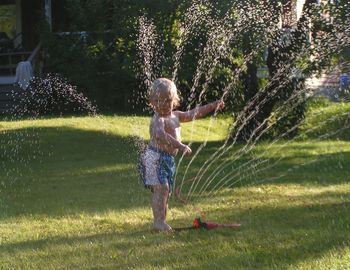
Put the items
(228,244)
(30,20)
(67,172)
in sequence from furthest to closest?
(30,20), (67,172), (228,244)

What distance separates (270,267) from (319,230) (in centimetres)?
109

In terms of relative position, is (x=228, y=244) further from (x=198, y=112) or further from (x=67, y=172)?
(x=67, y=172)

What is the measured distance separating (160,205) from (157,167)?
28cm

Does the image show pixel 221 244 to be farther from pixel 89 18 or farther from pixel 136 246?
pixel 89 18

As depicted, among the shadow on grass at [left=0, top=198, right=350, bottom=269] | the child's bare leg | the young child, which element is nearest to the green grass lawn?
the shadow on grass at [left=0, top=198, right=350, bottom=269]

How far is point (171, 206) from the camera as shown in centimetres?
622

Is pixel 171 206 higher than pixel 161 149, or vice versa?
pixel 161 149

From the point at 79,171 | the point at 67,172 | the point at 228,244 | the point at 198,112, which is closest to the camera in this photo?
the point at 228,244

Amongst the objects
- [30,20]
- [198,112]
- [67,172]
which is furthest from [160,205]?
[30,20]

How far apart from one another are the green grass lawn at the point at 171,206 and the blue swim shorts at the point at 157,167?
402mm

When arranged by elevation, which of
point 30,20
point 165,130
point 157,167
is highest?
point 165,130

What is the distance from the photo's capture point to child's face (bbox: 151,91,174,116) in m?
5.05

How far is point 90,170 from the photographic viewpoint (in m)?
8.42

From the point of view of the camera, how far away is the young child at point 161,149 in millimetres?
5055
